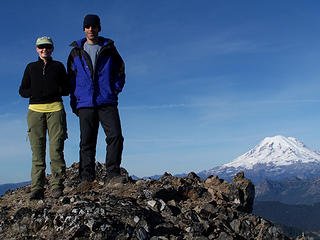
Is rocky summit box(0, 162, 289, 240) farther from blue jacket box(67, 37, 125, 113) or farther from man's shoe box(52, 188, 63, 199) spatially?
blue jacket box(67, 37, 125, 113)

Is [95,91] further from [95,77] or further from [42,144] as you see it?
[42,144]

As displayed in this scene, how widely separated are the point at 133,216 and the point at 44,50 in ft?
17.8

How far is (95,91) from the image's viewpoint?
930 cm

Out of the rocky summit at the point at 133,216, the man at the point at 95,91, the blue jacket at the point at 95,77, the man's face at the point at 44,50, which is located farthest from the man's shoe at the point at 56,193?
the man's face at the point at 44,50

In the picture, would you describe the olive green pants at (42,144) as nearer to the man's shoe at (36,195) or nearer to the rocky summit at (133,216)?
the man's shoe at (36,195)

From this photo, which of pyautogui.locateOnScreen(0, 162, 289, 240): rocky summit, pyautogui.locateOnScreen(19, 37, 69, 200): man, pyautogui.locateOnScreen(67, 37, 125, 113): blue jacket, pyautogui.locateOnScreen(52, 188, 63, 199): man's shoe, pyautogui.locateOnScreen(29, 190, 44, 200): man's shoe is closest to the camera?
pyautogui.locateOnScreen(0, 162, 289, 240): rocky summit

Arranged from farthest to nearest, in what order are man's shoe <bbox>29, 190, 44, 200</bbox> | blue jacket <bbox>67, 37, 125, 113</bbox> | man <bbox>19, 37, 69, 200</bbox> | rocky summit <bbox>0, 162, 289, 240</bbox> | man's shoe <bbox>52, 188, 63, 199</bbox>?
blue jacket <bbox>67, 37, 125, 113</bbox>
man <bbox>19, 37, 69, 200</bbox>
man's shoe <bbox>29, 190, 44, 200</bbox>
man's shoe <bbox>52, 188, 63, 199</bbox>
rocky summit <bbox>0, 162, 289, 240</bbox>

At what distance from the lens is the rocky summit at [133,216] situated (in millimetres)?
6582

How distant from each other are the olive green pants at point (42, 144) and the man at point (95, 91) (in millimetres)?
796

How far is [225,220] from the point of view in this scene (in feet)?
25.3

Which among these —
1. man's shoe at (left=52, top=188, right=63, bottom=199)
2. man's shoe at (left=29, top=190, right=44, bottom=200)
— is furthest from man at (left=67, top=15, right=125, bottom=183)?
man's shoe at (left=29, top=190, right=44, bottom=200)

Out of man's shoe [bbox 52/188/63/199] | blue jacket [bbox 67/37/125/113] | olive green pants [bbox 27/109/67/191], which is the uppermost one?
blue jacket [bbox 67/37/125/113]

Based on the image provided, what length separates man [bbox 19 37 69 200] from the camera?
8.98 metres

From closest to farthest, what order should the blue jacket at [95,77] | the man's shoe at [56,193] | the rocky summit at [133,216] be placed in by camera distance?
the rocky summit at [133,216] → the man's shoe at [56,193] → the blue jacket at [95,77]
